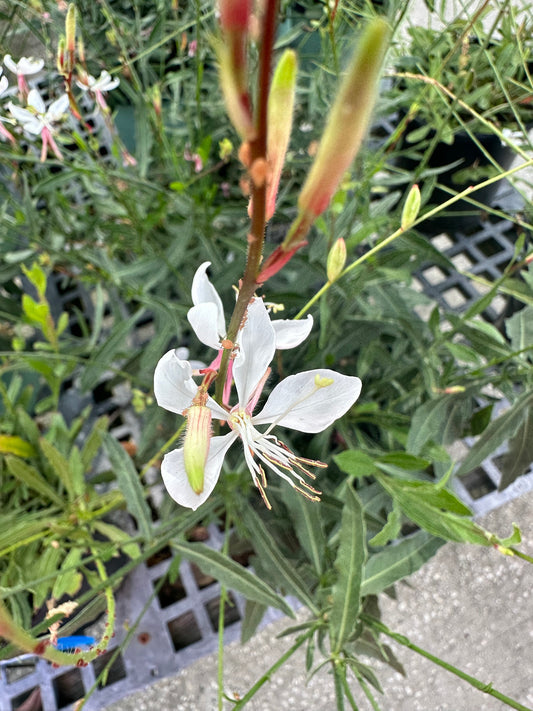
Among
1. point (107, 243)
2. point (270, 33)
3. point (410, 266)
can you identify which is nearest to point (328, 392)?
point (270, 33)

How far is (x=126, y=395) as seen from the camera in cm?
74

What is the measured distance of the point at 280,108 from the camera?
15 centimetres

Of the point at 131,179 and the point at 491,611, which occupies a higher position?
the point at 131,179

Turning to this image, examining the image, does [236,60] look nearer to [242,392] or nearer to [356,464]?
[242,392]

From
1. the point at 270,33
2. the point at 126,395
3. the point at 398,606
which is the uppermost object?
the point at 270,33

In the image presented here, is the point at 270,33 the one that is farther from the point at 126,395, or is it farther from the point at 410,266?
the point at 126,395

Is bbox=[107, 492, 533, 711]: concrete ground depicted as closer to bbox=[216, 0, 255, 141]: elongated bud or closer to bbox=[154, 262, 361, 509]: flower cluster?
bbox=[154, 262, 361, 509]: flower cluster

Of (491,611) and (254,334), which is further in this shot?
(491,611)

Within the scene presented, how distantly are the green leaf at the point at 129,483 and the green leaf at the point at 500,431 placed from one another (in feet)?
0.89

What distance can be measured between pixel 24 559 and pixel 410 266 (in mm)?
494

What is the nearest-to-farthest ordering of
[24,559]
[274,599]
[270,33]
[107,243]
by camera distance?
1. [270,33]
2. [274,599]
3. [24,559]
4. [107,243]

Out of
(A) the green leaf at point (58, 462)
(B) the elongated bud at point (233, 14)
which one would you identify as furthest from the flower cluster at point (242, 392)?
(A) the green leaf at point (58, 462)

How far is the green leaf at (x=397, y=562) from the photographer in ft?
1.37

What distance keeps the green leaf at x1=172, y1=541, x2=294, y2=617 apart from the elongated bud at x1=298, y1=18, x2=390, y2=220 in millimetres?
336
